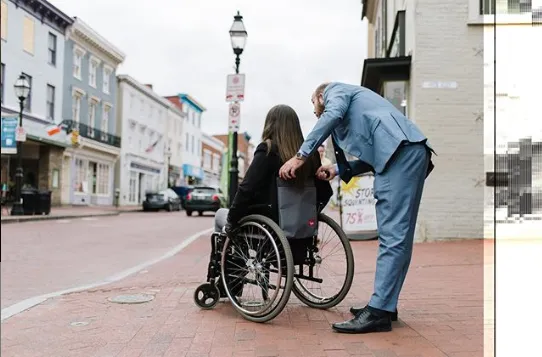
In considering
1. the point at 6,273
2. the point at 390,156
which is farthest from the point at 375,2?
the point at 390,156

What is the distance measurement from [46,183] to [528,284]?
29.6 m

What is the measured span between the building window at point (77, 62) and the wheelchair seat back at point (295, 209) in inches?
1275

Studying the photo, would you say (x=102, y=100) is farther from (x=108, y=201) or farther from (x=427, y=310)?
(x=427, y=310)

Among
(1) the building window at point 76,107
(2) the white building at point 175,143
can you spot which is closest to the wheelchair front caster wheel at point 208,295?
(1) the building window at point 76,107

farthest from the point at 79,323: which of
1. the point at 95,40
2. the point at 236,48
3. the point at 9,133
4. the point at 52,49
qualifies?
the point at 95,40

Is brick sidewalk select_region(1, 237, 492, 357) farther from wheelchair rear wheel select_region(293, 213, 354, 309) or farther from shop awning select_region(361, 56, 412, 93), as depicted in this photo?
shop awning select_region(361, 56, 412, 93)

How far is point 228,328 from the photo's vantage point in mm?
3562

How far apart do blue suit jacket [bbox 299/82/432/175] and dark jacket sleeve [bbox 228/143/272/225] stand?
0.45m

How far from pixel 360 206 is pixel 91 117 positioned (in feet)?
96.3

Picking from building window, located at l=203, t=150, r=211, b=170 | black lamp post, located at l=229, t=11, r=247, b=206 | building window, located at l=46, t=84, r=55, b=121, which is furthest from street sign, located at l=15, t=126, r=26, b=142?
building window, located at l=203, t=150, r=211, b=170

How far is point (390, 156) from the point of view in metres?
3.33

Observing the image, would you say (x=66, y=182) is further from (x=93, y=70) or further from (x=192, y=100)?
(x=192, y=100)

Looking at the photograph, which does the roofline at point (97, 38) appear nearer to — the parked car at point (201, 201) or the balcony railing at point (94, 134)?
the balcony railing at point (94, 134)

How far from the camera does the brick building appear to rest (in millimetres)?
9414
